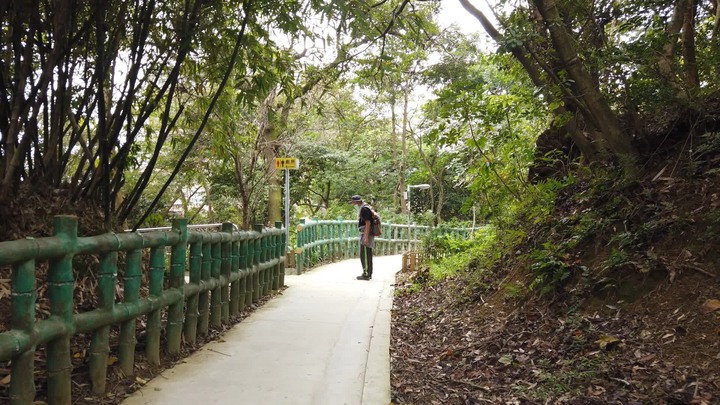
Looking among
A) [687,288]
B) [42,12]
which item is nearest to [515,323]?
[687,288]

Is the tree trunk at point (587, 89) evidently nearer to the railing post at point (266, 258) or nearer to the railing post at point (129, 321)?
the railing post at point (266, 258)

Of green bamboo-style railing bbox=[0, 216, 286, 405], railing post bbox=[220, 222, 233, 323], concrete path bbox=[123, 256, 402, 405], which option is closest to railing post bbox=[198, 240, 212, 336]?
green bamboo-style railing bbox=[0, 216, 286, 405]

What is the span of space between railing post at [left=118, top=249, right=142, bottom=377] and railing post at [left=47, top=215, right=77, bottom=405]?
2.26 ft

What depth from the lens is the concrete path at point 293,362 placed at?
11.7 ft

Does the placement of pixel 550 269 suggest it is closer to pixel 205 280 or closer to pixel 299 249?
pixel 205 280

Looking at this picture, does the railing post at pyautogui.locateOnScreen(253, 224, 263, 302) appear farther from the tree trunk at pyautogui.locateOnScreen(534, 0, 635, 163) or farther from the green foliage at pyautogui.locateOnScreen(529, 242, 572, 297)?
the tree trunk at pyautogui.locateOnScreen(534, 0, 635, 163)

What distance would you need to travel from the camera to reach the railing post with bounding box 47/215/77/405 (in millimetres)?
2795

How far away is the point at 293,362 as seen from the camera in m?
4.37

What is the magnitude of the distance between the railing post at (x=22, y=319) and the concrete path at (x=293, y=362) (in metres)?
0.79

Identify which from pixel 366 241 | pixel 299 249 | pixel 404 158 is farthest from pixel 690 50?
pixel 404 158

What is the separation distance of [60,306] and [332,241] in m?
10.6

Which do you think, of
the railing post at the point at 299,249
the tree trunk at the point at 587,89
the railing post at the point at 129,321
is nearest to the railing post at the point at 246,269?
the railing post at the point at 129,321

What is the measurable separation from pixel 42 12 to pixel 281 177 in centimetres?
1286

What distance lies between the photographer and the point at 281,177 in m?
17.1
